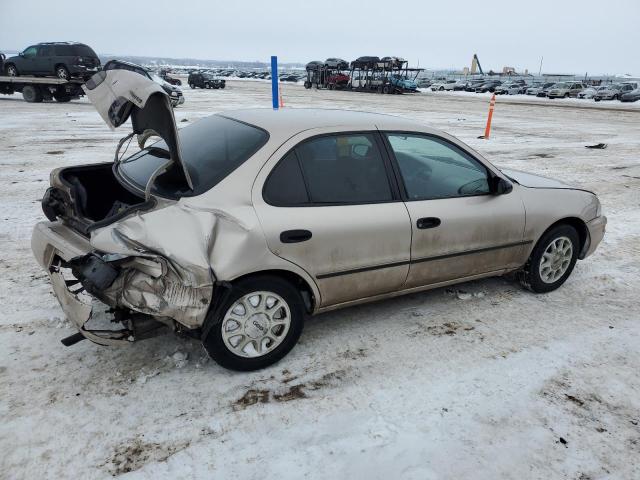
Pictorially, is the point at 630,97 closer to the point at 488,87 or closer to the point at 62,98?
the point at 488,87

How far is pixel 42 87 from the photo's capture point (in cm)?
2145

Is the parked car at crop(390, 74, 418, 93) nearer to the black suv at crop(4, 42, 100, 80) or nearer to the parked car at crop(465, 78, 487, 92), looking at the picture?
the parked car at crop(465, 78, 487, 92)

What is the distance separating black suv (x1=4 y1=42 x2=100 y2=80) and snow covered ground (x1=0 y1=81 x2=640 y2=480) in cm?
2009

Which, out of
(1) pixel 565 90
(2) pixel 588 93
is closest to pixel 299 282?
(2) pixel 588 93

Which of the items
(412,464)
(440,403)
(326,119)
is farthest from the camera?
(326,119)

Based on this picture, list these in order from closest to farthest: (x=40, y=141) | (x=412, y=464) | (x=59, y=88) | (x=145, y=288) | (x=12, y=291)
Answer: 1. (x=412, y=464)
2. (x=145, y=288)
3. (x=12, y=291)
4. (x=40, y=141)
5. (x=59, y=88)

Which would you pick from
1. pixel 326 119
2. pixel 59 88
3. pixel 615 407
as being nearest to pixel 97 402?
pixel 326 119

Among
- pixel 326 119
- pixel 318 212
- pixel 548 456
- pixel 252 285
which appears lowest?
pixel 548 456

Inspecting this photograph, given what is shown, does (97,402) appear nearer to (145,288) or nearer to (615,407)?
(145,288)

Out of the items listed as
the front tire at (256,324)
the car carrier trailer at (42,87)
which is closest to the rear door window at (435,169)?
the front tire at (256,324)

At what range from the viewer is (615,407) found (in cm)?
293

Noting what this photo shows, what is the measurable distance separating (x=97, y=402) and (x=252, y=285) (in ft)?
3.65

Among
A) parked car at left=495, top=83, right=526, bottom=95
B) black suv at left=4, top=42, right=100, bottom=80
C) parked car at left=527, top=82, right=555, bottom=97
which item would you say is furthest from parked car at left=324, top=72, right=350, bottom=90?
black suv at left=4, top=42, right=100, bottom=80

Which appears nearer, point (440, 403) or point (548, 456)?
point (548, 456)
